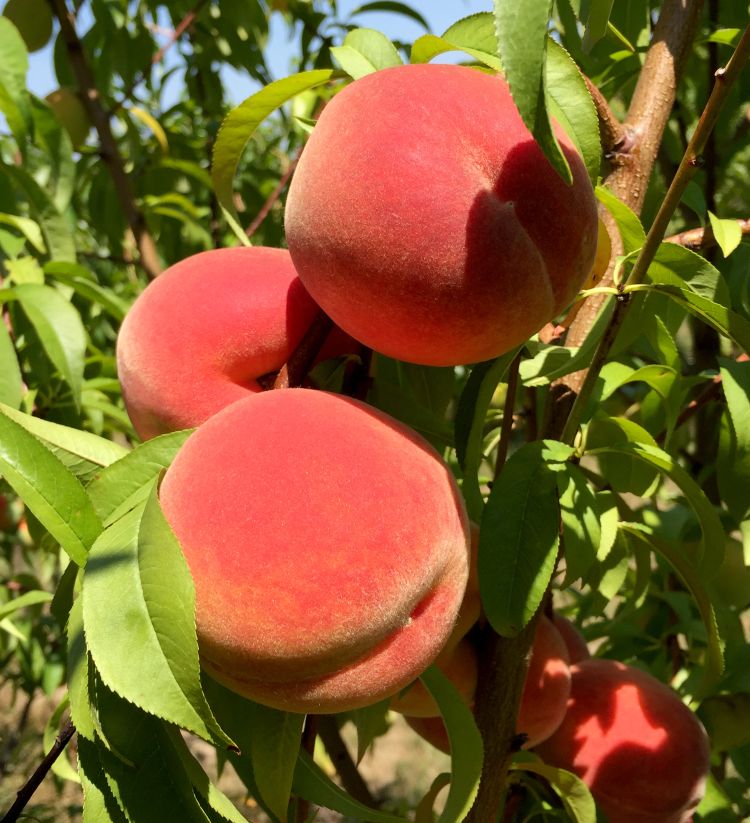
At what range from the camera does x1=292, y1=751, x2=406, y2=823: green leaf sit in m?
0.57

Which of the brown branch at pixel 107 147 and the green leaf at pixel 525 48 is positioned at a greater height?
the green leaf at pixel 525 48

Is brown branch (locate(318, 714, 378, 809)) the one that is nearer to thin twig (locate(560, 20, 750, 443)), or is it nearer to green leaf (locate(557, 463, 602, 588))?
green leaf (locate(557, 463, 602, 588))

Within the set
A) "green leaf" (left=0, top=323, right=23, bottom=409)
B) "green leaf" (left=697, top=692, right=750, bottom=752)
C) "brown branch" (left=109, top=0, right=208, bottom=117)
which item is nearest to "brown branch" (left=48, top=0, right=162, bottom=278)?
"brown branch" (left=109, top=0, right=208, bottom=117)

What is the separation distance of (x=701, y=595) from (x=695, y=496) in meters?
0.11

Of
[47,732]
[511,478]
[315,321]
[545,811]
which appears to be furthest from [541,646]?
[47,732]

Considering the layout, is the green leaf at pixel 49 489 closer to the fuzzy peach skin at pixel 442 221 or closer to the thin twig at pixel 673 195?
the fuzzy peach skin at pixel 442 221

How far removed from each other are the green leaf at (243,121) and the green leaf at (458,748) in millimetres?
382

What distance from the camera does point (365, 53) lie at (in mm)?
668

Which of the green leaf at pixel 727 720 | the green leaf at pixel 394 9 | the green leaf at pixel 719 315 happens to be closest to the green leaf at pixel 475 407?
the green leaf at pixel 719 315

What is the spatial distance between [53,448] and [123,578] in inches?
7.7

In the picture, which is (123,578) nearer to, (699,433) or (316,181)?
(316,181)

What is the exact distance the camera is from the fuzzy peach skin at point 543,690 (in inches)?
31.7

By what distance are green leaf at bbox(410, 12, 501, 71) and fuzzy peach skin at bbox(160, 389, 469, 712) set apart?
268 mm

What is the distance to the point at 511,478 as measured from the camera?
2.03 ft
